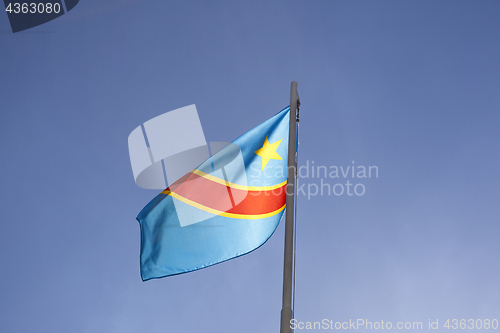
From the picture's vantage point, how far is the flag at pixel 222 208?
31.0 ft

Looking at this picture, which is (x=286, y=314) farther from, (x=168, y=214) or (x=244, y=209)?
(x=168, y=214)

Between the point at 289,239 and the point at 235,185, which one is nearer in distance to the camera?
the point at 289,239

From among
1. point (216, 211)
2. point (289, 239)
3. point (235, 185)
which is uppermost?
point (235, 185)

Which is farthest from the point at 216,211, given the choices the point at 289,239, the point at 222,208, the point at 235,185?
the point at 289,239

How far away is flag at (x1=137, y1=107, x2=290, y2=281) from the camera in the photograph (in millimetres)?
9461

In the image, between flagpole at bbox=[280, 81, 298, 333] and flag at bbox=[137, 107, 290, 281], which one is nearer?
flagpole at bbox=[280, 81, 298, 333]

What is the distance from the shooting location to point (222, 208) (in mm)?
9961

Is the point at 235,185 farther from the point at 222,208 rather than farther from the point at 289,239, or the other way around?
the point at 289,239

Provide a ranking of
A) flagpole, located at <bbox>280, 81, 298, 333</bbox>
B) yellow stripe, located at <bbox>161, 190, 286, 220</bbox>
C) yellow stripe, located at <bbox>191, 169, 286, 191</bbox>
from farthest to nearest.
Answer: yellow stripe, located at <bbox>191, 169, 286, 191</bbox>
yellow stripe, located at <bbox>161, 190, 286, 220</bbox>
flagpole, located at <bbox>280, 81, 298, 333</bbox>

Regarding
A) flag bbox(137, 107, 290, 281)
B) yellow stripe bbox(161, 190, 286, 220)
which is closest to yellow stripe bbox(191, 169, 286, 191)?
flag bbox(137, 107, 290, 281)

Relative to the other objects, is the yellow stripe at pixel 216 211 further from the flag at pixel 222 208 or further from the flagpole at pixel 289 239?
the flagpole at pixel 289 239

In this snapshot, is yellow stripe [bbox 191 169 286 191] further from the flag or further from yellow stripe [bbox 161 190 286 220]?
yellow stripe [bbox 161 190 286 220]

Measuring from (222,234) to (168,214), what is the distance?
130cm

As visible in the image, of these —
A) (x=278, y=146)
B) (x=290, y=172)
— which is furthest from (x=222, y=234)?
(x=290, y=172)
